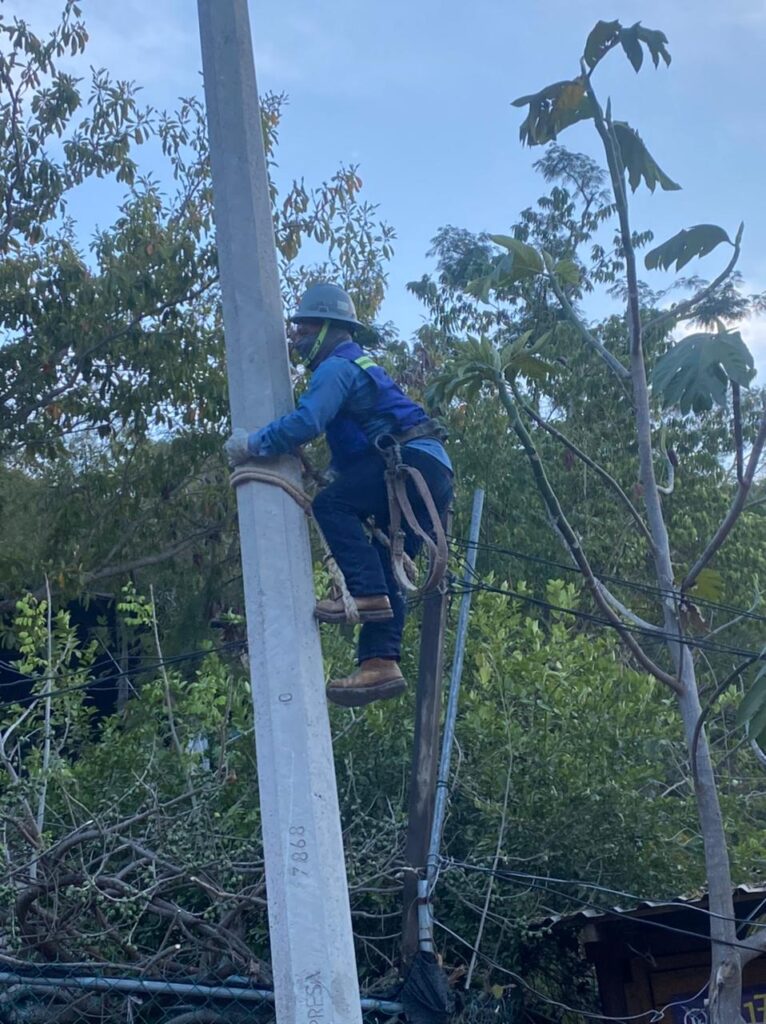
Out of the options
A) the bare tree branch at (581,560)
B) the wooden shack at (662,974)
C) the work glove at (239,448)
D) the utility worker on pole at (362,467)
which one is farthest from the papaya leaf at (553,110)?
the wooden shack at (662,974)

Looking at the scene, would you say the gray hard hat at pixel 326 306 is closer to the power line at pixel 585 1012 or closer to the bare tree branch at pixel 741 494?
the bare tree branch at pixel 741 494

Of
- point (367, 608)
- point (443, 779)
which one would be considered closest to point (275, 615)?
point (367, 608)

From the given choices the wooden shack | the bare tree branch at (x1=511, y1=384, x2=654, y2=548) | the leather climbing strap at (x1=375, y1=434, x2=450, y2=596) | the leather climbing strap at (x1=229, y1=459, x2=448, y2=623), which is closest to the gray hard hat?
the leather climbing strap at (x1=375, y1=434, x2=450, y2=596)

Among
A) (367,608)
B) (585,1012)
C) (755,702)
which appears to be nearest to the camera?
(367,608)

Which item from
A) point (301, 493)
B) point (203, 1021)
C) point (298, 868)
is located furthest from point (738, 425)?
point (203, 1021)

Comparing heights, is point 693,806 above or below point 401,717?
below

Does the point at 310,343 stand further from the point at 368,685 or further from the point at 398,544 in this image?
the point at 368,685

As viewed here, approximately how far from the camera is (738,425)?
486 centimetres

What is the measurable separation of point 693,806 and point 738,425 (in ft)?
11.6

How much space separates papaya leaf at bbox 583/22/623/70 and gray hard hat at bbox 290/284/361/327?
6.01 feet

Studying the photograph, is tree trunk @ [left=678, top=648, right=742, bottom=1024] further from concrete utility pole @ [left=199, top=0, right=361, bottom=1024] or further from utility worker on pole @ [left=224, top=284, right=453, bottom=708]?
concrete utility pole @ [left=199, top=0, right=361, bottom=1024]

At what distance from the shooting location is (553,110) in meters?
5.01

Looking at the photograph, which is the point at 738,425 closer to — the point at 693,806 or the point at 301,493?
the point at 301,493

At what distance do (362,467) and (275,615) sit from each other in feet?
3.08
